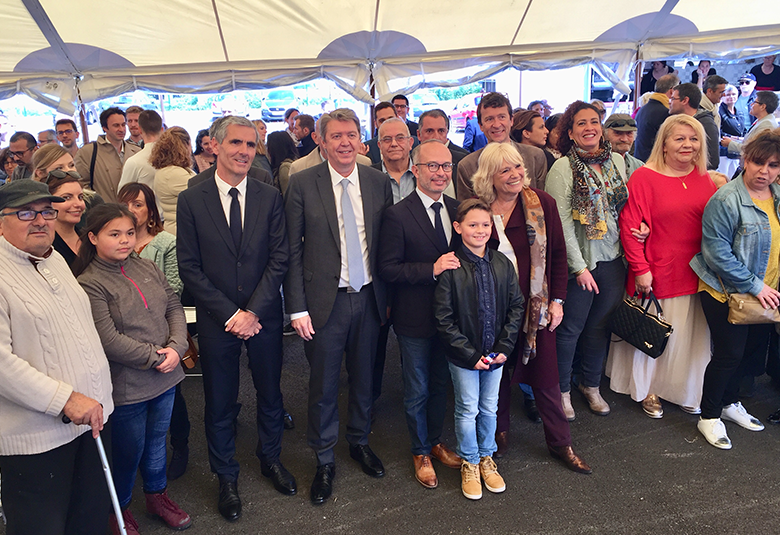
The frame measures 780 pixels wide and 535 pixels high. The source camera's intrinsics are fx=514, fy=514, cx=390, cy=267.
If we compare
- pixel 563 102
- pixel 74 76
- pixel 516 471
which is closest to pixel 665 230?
pixel 516 471

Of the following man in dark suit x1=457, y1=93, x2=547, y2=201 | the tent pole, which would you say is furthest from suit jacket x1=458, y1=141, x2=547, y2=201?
the tent pole

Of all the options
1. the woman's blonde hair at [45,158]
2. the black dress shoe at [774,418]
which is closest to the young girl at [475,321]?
the black dress shoe at [774,418]

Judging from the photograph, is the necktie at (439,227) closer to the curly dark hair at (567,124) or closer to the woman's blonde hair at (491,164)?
the woman's blonde hair at (491,164)

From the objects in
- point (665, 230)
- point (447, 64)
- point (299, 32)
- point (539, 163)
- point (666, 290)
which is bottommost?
point (666, 290)

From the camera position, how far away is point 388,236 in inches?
96.9

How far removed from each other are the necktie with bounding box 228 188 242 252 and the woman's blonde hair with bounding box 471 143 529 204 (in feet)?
3.74

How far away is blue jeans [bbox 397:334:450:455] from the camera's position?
2557 mm

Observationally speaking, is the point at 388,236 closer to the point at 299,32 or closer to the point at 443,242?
the point at 443,242

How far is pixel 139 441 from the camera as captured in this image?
215cm

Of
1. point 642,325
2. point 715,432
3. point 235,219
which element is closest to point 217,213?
point 235,219

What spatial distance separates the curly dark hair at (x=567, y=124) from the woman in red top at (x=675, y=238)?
0.42m

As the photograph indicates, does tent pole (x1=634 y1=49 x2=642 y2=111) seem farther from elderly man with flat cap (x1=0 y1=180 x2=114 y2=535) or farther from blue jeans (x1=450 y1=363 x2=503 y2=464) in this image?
elderly man with flat cap (x1=0 y1=180 x2=114 y2=535)

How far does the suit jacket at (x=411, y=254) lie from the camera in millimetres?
2439

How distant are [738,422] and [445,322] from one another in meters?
2.02
